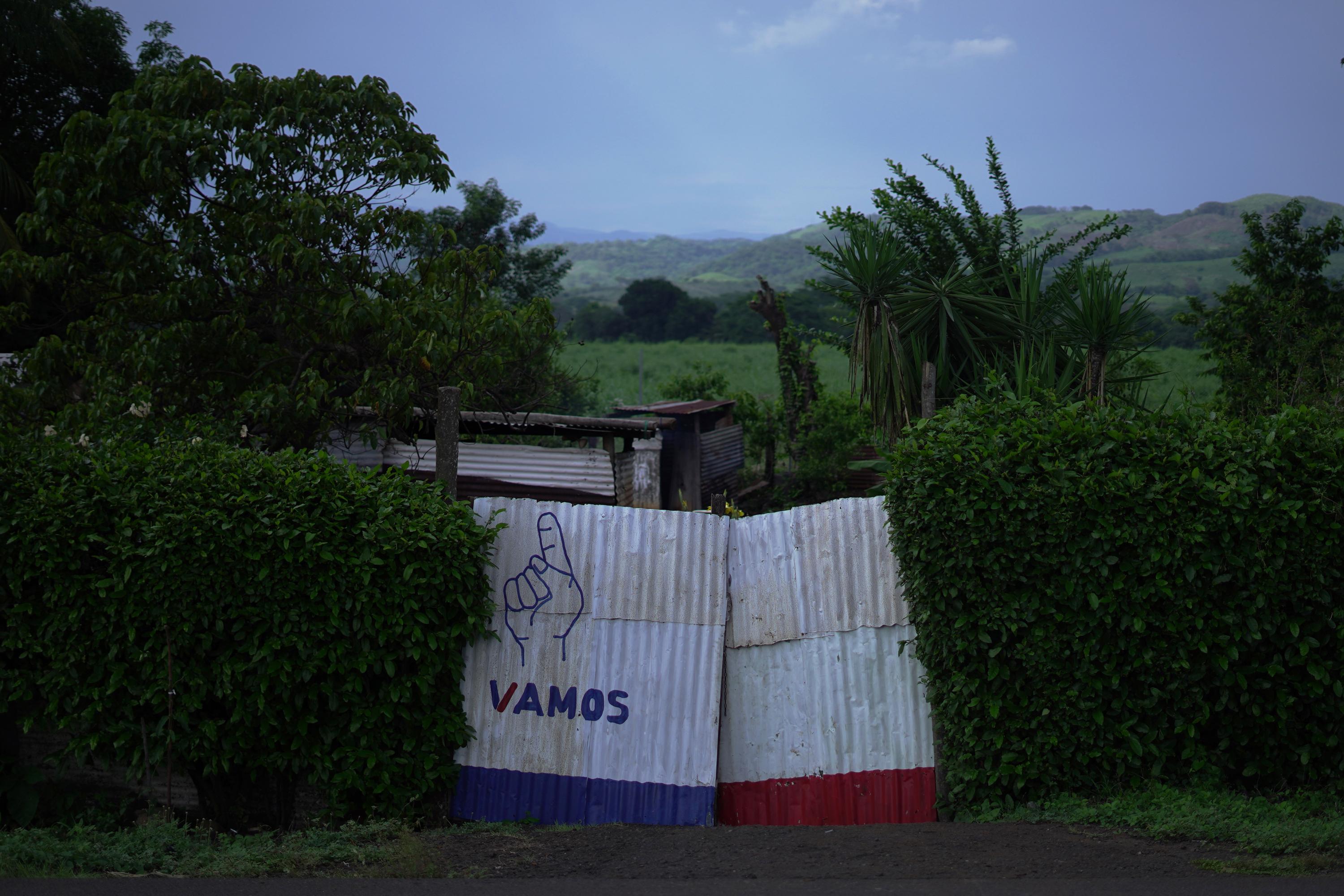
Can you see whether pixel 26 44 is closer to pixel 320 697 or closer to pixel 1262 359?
pixel 320 697

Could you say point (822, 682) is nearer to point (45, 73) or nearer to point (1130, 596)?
point (1130, 596)

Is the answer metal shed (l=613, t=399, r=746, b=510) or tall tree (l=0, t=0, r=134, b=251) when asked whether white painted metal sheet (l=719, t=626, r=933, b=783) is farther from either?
tall tree (l=0, t=0, r=134, b=251)

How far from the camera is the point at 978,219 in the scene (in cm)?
1064

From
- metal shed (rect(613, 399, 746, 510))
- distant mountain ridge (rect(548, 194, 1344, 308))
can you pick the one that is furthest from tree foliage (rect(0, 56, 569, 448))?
distant mountain ridge (rect(548, 194, 1344, 308))

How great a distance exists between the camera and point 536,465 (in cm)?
1334

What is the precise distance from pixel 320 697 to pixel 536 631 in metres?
1.30

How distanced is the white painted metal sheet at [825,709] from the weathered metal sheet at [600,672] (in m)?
0.20

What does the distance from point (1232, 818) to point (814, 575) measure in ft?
8.07

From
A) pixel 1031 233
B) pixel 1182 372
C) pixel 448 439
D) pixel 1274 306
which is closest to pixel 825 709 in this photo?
pixel 448 439

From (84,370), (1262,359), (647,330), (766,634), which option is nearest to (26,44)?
(84,370)

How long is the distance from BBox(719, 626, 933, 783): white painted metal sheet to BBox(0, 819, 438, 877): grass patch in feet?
6.56

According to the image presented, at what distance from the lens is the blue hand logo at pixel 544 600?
19.3 feet

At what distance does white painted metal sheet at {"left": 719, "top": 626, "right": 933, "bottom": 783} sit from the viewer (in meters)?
5.76

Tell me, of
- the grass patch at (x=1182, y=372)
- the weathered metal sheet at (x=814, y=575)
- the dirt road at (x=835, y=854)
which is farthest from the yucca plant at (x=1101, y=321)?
the grass patch at (x=1182, y=372)
